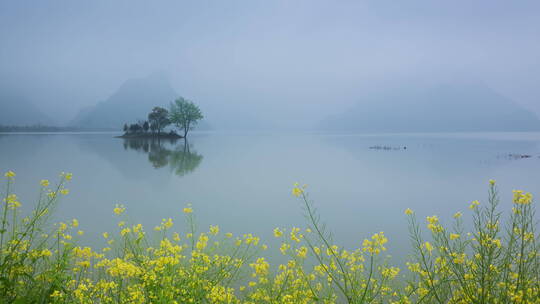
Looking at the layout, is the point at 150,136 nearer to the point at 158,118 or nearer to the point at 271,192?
the point at 158,118

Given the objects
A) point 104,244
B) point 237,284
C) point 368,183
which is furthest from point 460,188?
point 104,244

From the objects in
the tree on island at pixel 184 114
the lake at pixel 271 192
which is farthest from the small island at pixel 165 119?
the lake at pixel 271 192

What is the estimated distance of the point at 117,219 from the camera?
30.1ft

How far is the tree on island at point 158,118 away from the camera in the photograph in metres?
65.5

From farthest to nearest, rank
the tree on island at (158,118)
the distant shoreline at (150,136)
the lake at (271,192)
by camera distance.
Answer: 1. the tree on island at (158,118)
2. the distant shoreline at (150,136)
3. the lake at (271,192)

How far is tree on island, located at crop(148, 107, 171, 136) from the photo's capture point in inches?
2579

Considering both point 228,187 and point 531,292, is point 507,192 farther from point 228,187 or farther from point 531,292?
point 531,292

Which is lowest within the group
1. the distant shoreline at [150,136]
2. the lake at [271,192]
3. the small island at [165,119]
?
the lake at [271,192]

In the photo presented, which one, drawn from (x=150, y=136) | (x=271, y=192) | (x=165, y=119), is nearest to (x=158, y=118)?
(x=165, y=119)

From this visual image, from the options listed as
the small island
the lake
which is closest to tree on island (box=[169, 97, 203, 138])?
the small island

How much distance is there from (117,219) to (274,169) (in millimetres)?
12214

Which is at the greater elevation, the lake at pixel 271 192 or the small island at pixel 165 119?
the small island at pixel 165 119

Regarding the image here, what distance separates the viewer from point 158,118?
6600cm

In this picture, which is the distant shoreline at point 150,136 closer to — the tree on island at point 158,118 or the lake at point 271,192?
the tree on island at point 158,118
